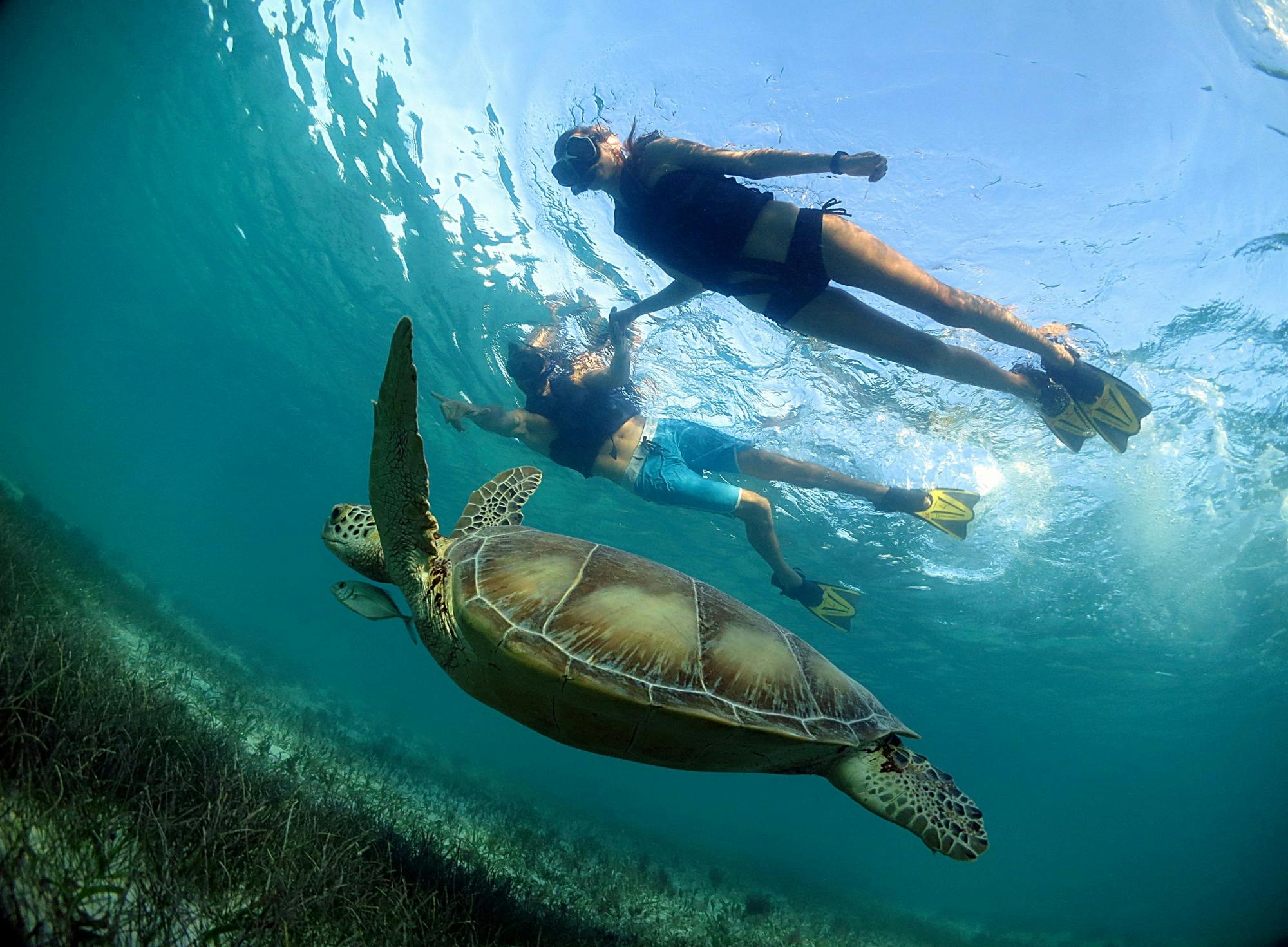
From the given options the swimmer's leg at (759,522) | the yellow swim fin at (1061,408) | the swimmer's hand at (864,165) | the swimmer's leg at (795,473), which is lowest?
the swimmer's leg at (759,522)

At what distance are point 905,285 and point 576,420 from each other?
5141mm

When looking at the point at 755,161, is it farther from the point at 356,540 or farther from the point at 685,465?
the point at 685,465

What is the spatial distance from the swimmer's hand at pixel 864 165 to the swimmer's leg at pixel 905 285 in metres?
0.38

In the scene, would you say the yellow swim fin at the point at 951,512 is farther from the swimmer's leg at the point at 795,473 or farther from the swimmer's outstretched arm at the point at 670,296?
the swimmer's outstretched arm at the point at 670,296

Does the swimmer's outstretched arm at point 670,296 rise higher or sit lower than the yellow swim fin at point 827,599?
higher

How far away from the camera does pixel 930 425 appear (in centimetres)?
974

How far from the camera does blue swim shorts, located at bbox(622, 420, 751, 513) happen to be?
7.29 m

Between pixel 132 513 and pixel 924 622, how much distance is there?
102994 mm

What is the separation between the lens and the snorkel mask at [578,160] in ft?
14.9

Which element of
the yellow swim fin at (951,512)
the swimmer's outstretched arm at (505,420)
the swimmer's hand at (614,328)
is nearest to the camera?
the swimmer's outstretched arm at (505,420)

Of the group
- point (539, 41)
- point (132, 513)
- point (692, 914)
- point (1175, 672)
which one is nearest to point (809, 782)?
point (1175, 672)

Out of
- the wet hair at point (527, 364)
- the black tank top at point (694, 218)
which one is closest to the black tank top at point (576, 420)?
the wet hair at point (527, 364)

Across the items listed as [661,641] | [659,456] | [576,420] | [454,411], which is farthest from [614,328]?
[661,641]

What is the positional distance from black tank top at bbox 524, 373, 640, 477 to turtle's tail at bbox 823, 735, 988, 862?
6.06 metres
